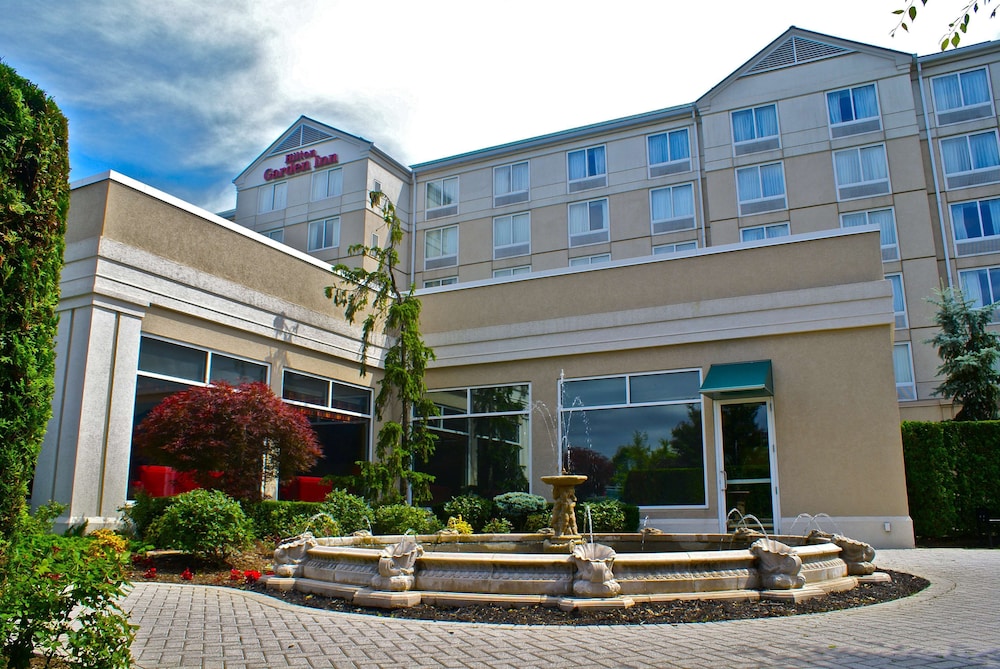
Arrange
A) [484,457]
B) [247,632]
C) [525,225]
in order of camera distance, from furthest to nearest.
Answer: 1. [525,225]
2. [484,457]
3. [247,632]

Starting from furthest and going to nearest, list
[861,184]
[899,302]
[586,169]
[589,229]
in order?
[586,169], [589,229], [861,184], [899,302]

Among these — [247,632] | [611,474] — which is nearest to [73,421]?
[247,632]

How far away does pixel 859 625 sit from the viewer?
655 centimetres

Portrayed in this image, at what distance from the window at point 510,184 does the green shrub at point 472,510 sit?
22607 mm

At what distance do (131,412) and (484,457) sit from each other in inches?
312

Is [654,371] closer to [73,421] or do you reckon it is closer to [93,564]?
[73,421]

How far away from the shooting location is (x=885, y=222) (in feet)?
99.9

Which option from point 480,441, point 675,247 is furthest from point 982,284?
point 480,441

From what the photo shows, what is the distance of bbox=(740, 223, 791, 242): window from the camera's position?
31609mm

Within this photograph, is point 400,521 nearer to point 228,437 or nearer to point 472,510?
point 472,510

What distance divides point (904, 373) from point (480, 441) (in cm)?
1902

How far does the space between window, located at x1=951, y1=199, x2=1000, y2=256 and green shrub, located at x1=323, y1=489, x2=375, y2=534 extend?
26.3 meters

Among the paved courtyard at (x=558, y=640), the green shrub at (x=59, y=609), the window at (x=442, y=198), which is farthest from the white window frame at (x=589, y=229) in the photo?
the green shrub at (x=59, y=609)

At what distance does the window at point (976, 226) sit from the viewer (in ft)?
97.0
